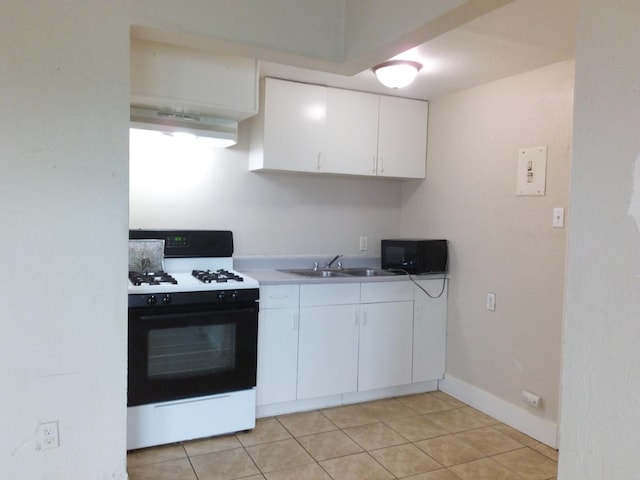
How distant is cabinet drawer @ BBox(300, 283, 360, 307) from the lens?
10.4 ft

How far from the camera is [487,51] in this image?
2689mm

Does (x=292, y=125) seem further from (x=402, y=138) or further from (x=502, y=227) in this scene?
(x=502, y=227)

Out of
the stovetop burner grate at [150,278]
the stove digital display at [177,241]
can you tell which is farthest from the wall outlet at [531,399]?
the stove digital display at [177,241]

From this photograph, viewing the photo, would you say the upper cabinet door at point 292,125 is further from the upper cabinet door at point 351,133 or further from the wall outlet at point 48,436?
the wall outlet at point 48,436

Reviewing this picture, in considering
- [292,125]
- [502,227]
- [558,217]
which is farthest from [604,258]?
[292,125]

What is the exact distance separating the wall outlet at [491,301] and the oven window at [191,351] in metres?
1.73

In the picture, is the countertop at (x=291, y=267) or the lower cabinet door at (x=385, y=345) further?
the lower cabinet door at (x=385, y=345)

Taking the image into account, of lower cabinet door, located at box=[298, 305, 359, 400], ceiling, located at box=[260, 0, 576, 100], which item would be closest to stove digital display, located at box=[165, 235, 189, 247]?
lower cabinet door, located at box=[298, 305, 359, 400]

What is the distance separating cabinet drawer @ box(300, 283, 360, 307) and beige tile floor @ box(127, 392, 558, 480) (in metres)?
0.74

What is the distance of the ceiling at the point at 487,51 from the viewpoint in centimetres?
220

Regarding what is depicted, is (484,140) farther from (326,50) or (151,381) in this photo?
(151,381)

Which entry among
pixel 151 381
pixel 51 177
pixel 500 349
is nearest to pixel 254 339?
pixel 151 381

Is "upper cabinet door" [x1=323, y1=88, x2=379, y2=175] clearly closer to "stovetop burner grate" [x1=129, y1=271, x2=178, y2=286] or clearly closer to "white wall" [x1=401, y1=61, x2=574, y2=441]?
"white wall" [x1=401, y1=61, x2=574, y2=441]

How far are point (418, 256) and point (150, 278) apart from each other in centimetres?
183
